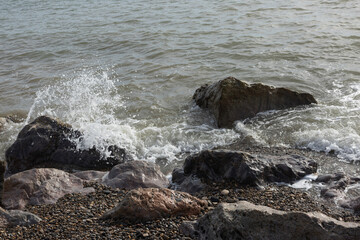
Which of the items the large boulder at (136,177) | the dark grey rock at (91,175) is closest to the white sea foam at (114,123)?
the dark grey rock at (91,175)

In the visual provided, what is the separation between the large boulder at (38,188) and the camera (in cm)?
599

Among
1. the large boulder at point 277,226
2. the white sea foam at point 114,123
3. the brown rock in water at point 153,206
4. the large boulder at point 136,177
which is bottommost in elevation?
the white sea foam at point 114,123

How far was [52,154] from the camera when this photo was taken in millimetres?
7562

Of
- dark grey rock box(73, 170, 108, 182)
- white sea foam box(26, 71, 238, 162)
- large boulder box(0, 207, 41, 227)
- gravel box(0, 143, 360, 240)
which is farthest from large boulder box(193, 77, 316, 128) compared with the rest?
large boulder box(0, 207, 41, 227)

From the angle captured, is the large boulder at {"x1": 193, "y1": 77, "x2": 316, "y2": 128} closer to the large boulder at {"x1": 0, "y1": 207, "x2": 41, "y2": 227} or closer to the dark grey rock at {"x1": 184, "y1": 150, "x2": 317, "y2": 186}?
the dark grey rock at {"x1": 184, "y1": 150, "x2": 317, "y2": 186}

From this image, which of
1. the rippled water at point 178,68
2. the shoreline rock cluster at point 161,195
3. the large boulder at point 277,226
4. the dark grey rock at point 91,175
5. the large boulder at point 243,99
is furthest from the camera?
the large boulder at point 243,99

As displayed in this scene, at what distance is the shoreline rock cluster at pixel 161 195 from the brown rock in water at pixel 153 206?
0.4 inches

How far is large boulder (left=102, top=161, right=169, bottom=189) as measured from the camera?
6.33m

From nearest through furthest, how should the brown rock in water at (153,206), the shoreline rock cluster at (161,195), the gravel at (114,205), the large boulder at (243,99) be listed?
the shoreline rock cluster at (161,195) < the gravel at (114,205) < the brown rock in water at (153,206) < the large boulder at (243,99)

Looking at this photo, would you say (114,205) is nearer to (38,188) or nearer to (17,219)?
(17,219)

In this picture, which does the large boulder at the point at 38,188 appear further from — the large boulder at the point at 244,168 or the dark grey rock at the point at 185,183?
the large boulder at the point at 244,168

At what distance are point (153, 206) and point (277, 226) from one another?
158 centimetres

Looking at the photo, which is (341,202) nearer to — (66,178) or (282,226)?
(282,226)

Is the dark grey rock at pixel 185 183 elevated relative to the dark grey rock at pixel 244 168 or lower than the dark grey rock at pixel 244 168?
lower
